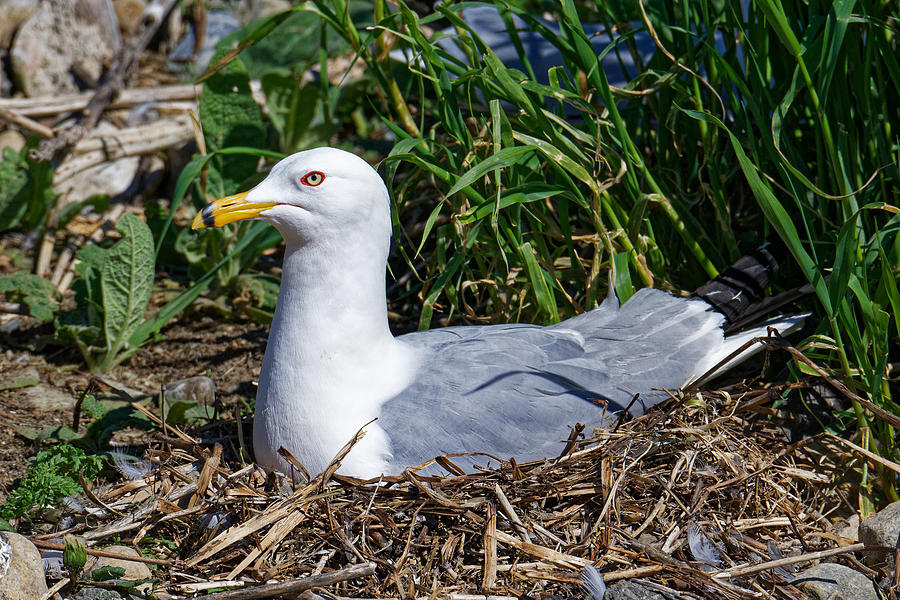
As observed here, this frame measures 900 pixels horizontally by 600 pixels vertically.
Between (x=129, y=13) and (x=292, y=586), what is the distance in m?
5.07

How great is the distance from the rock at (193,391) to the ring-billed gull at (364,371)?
76cm

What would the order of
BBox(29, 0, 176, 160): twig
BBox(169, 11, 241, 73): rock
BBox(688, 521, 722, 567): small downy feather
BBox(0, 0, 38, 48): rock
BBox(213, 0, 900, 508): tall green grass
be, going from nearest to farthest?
1. BBox(688, 521, 722, 567): small downy feather
2. BBox(213, 0, 900, 508): tall green grass
3. BBox(29, 0, 176, 160): twig
4. BBox(0, 0, 38, 48): rock
5. BBox(169, 11, 241, 73): rock

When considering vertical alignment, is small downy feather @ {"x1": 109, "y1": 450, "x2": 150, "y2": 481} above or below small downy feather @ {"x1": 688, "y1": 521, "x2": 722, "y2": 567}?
above

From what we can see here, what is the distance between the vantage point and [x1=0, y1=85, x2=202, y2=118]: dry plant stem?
4.97m

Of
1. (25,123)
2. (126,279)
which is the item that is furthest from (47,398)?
(25,123)

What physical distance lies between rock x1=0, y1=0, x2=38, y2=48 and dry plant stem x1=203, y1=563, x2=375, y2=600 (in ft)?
15.1

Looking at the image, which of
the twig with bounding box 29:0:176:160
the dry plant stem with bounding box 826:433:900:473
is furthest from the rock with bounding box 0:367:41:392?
the dry plant stem with bounding box 826:433:900:473

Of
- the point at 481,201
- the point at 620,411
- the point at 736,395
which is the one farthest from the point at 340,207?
the point at 736,395

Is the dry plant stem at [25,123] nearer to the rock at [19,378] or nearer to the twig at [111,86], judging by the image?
the twig at [111,86]

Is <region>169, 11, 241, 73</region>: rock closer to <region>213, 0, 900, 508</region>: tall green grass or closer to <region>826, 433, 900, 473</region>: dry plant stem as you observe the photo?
<region>213, 0, 900, 508</region>: tall green grass

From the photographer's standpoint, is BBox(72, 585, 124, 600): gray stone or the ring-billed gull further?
the ring-billed gull

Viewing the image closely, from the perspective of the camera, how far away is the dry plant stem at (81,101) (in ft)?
16.3

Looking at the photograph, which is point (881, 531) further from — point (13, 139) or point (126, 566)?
point (13, 139)

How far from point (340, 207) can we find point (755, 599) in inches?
60.8
